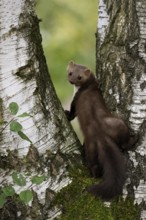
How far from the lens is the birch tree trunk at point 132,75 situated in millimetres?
5062

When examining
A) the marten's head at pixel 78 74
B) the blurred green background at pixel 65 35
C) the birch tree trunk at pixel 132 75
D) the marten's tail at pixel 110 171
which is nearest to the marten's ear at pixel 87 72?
the marten's head at pixel 78 74

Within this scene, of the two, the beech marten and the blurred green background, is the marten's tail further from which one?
the blurred green background

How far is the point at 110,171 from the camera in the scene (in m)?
5.05

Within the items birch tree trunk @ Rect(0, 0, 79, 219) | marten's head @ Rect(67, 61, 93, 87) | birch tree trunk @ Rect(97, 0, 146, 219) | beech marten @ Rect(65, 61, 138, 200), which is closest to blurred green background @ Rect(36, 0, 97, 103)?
marten's head @ Rect(67, 61, 93, 87)

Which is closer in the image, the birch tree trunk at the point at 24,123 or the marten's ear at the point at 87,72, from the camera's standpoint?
the birch tree trunk at the point at 24,123

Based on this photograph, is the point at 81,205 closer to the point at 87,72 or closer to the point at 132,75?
the point at 132,75

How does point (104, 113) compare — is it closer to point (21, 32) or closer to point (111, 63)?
point (111, 63)

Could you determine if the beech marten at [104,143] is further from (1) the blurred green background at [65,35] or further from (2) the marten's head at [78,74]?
(1) the blurred green background at [65,35]

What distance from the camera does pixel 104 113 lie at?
5.20m

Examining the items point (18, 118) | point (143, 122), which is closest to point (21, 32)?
point (18, 118)

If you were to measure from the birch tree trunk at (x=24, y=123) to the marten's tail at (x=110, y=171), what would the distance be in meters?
0.20

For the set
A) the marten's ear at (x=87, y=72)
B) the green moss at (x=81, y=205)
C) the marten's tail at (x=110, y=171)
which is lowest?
the green moss at (x=81, y=205)

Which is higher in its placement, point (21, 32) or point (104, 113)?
point (21, 32)

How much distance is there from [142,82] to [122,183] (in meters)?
0.57
